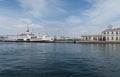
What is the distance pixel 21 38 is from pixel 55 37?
42397mm

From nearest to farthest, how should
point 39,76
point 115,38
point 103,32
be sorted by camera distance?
point 39,76 < point 115,38 < point 103,32

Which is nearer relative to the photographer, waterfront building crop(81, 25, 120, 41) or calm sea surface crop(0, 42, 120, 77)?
calm sea surface crop(0, 42, 120, 77)

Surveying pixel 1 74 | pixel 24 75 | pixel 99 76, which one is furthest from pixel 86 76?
pixel 1 74

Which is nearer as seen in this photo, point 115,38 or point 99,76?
point 99,76

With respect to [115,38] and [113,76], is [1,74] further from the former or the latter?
[115,38]

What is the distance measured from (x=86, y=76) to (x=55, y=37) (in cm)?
16736

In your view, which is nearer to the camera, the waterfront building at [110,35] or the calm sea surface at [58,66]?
the calm sea surface at [58,66]

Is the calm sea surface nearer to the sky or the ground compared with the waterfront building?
nearer to the ground

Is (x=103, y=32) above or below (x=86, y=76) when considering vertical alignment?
above

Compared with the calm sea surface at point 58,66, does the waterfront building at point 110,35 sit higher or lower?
higher

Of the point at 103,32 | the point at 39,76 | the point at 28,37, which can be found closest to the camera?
the point at 39,76

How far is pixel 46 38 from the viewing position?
174375 millimetres

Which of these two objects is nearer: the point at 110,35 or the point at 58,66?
the point at 58,66

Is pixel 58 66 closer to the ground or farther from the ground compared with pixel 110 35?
closer to the ground
